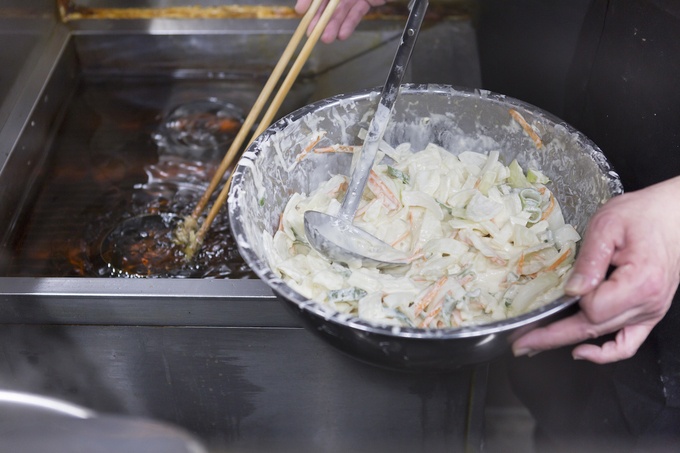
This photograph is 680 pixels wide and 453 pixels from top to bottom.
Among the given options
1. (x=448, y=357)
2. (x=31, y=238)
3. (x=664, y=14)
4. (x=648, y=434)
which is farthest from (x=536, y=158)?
(x=31, y=238)

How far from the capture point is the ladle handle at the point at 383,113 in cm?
134

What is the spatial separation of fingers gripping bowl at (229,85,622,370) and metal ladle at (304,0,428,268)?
→ 0.08 m

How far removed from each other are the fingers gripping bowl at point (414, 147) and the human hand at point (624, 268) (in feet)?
0.12

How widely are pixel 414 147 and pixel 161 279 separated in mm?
626

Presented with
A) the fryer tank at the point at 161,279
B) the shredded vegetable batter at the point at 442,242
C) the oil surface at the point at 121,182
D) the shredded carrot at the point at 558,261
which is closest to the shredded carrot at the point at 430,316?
the shredded vegetable batter at the point at 442,242

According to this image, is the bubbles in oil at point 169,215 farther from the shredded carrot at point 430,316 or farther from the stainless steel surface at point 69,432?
the shredded carrot at point 430,316

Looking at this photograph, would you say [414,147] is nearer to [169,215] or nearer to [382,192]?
[382,192]

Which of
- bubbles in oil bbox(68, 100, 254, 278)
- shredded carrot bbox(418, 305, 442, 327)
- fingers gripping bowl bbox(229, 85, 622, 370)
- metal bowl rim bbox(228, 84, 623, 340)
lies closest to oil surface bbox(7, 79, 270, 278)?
bubbles in oil bbox(68, 100, 254, 278)

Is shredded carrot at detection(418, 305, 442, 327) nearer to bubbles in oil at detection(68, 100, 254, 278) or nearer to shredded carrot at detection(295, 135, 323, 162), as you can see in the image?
shredded carrot at detection(295, 135, 323, 162)

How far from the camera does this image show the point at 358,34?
7.75 ft

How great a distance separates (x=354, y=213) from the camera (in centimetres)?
134


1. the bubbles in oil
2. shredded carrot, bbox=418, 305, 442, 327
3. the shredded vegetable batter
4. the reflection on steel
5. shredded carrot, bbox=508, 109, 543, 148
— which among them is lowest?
the reflection on steel

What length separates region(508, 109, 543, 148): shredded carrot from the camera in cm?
139

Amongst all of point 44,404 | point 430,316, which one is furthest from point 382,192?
point 44,404
